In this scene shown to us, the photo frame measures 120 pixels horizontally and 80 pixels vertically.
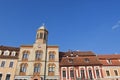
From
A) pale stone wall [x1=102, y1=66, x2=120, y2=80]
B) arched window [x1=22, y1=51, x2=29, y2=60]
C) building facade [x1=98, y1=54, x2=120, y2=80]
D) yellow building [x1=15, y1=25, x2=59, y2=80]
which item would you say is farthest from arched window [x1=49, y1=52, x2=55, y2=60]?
pale stone wall [x1=102, y1=66, x2=120, y2=80]

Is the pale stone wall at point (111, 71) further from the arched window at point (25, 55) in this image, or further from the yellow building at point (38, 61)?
the arched window at point (25, 55)

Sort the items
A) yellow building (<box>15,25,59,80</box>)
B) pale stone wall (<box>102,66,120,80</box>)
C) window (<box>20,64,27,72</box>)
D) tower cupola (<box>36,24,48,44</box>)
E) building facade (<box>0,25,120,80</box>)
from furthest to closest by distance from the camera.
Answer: tower cupola (<box>36,24,48,44</box>) → pale stone wall (<box>102,66,120,80</box>) → window (<box>20,64,27,72</box>) → building facade (<box>0,25,120,80</box>) → yellow building (<box>15,25,59,80</box>)

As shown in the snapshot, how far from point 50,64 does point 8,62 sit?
12.3 metres

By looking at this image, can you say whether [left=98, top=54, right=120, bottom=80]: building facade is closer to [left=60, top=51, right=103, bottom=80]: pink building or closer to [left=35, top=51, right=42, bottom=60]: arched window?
[left=60, top=51, right=103, bottom=80]: pink building

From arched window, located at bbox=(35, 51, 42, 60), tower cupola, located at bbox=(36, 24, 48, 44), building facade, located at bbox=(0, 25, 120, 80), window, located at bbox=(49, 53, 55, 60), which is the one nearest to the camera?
building facade, located at bbox=(0, 25, 120, 80)

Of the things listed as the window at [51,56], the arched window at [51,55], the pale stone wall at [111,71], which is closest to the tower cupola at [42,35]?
the arched window at [51,55]

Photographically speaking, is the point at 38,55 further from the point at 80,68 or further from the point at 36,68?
the point at 80,68

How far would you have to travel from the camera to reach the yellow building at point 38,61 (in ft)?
142

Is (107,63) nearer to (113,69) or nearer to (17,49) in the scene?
(113,69)

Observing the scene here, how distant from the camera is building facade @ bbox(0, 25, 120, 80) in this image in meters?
43.5

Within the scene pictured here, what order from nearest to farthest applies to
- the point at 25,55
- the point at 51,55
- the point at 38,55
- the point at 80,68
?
the point at 80,68 → the point at 25,55 → the point at 38,55 → the point at 51,55

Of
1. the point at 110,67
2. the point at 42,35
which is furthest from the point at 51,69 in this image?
the point at 110,67

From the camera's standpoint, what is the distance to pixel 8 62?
149 ft

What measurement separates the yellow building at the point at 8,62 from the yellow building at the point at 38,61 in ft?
5.66
